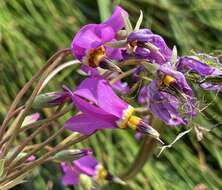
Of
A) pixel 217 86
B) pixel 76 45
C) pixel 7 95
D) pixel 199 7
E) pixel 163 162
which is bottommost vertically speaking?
pixel 163 162

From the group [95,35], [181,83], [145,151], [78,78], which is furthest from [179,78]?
[78,78]

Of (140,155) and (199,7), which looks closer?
(140,155)

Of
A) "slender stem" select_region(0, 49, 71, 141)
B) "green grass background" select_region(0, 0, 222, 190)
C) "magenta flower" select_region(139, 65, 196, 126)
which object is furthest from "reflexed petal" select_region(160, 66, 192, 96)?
"green grass background" select_region(0, 0, 222, 190)

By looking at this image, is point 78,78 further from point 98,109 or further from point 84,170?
point 98,109

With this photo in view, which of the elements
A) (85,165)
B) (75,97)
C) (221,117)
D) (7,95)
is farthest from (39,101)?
(221,117)

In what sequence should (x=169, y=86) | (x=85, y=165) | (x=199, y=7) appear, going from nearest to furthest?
(x=169, y=86), (x=85, y=165), (x=199, y=7)

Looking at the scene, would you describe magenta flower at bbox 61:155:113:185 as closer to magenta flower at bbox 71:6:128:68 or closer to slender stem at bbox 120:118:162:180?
slender stem at bbox 120:118:162:180

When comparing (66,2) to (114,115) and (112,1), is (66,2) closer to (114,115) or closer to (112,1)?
(112,1)
